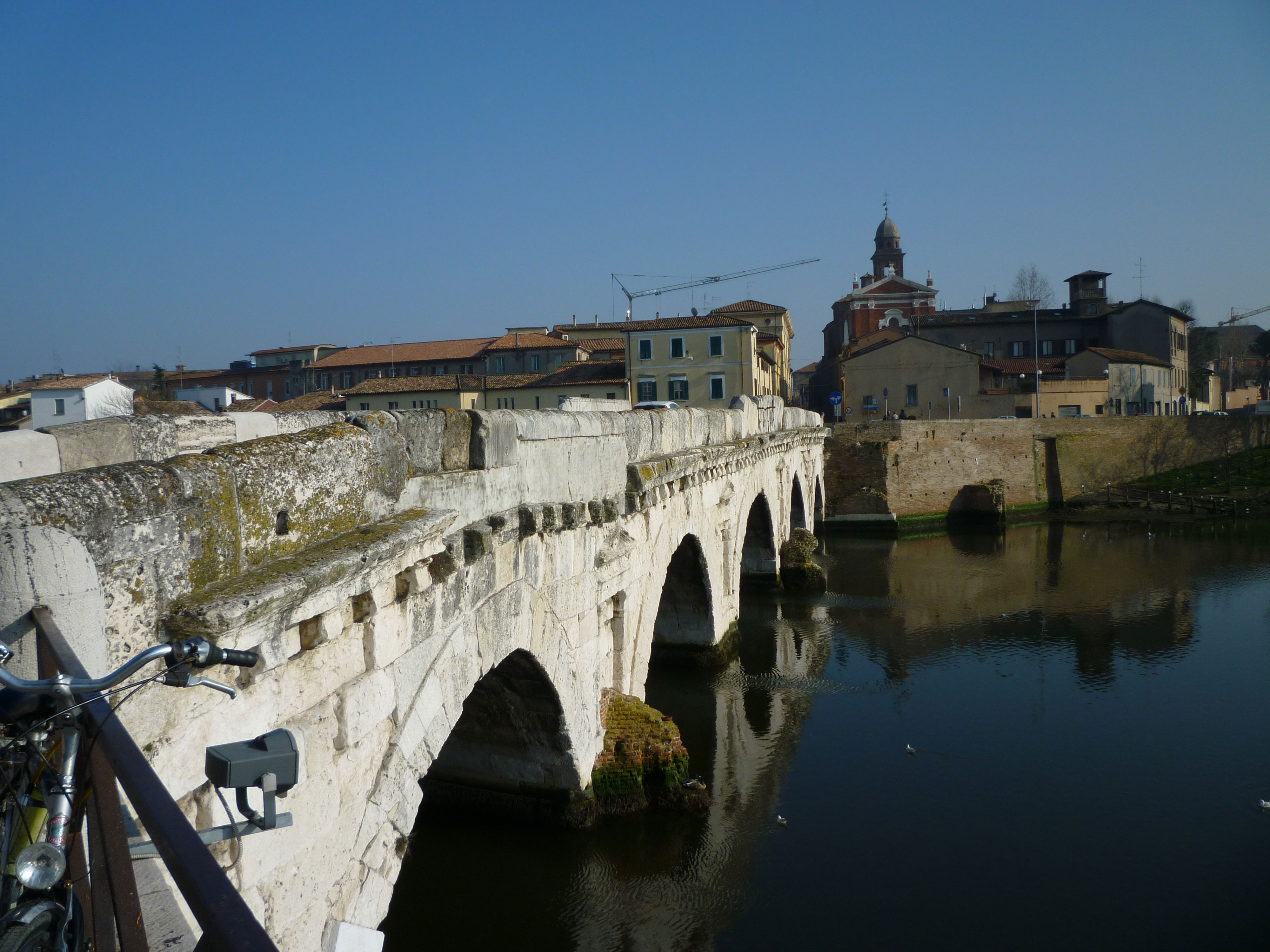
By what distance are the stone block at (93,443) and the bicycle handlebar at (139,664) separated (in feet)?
8.04

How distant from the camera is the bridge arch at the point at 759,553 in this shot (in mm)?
22891

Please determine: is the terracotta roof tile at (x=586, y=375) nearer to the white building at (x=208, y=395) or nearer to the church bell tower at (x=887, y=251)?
the white building at (x=208, y=395)

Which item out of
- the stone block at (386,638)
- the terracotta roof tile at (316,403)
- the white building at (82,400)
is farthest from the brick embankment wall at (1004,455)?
the stone block at (386,638)

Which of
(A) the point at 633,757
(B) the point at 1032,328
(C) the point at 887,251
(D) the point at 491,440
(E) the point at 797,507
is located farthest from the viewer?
(C) the point at 887,251

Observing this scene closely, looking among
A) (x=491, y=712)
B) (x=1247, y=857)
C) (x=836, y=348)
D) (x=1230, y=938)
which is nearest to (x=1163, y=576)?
(x=1247, y=857)

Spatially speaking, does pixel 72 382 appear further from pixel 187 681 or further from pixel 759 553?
pixel 187 681

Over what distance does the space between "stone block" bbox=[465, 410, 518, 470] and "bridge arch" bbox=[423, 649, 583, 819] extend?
2.33 metres

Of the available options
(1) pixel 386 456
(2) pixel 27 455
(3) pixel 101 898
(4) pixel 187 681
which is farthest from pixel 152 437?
(3) pixel 101 898

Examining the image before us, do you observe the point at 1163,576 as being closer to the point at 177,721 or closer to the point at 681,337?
the point at 681,337

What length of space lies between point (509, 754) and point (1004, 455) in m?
33.5

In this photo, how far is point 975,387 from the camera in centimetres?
4256

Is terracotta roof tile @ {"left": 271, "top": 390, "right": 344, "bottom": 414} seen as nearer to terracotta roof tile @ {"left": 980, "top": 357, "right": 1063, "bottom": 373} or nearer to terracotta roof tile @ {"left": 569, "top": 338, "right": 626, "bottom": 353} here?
terracotta roof tile @ {"left": 569, "top": 338, "right": 626, "bottom": 353}

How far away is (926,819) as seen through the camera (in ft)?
35.3

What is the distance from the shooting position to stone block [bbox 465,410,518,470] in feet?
18.7
